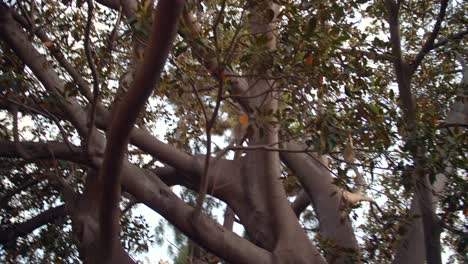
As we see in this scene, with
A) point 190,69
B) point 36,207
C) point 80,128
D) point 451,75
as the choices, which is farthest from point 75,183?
point 451,75

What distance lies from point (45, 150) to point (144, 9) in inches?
64.1

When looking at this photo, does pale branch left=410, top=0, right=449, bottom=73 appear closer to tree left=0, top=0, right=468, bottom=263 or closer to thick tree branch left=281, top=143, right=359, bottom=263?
tree left=0, top=0, right=468, bottom=263

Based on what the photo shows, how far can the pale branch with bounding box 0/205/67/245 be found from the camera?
18.6 feet

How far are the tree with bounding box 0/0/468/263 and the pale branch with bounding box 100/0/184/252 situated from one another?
11 millimetres

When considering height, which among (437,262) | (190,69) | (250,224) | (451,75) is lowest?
(437,262)

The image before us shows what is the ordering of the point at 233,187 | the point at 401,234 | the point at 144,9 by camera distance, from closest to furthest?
the point at 144,9
the point at 401,234
the point at 233,187

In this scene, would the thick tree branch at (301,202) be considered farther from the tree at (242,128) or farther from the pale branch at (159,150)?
the pale branch at (159,150)

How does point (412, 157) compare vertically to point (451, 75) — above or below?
below

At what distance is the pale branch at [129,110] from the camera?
283cm

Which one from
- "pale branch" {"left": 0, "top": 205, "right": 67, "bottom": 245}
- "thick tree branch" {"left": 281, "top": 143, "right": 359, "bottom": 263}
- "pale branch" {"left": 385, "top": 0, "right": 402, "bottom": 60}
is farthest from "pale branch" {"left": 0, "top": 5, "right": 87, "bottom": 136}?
"pale branch" {"left": 385, "top": 0, "right": 402, "bottom": 60}

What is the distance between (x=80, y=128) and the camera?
4.54 meters

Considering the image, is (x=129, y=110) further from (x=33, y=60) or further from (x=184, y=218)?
(x=33, y=60)

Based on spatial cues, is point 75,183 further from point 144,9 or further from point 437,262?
point 437,262

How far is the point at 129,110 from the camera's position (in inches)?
135
